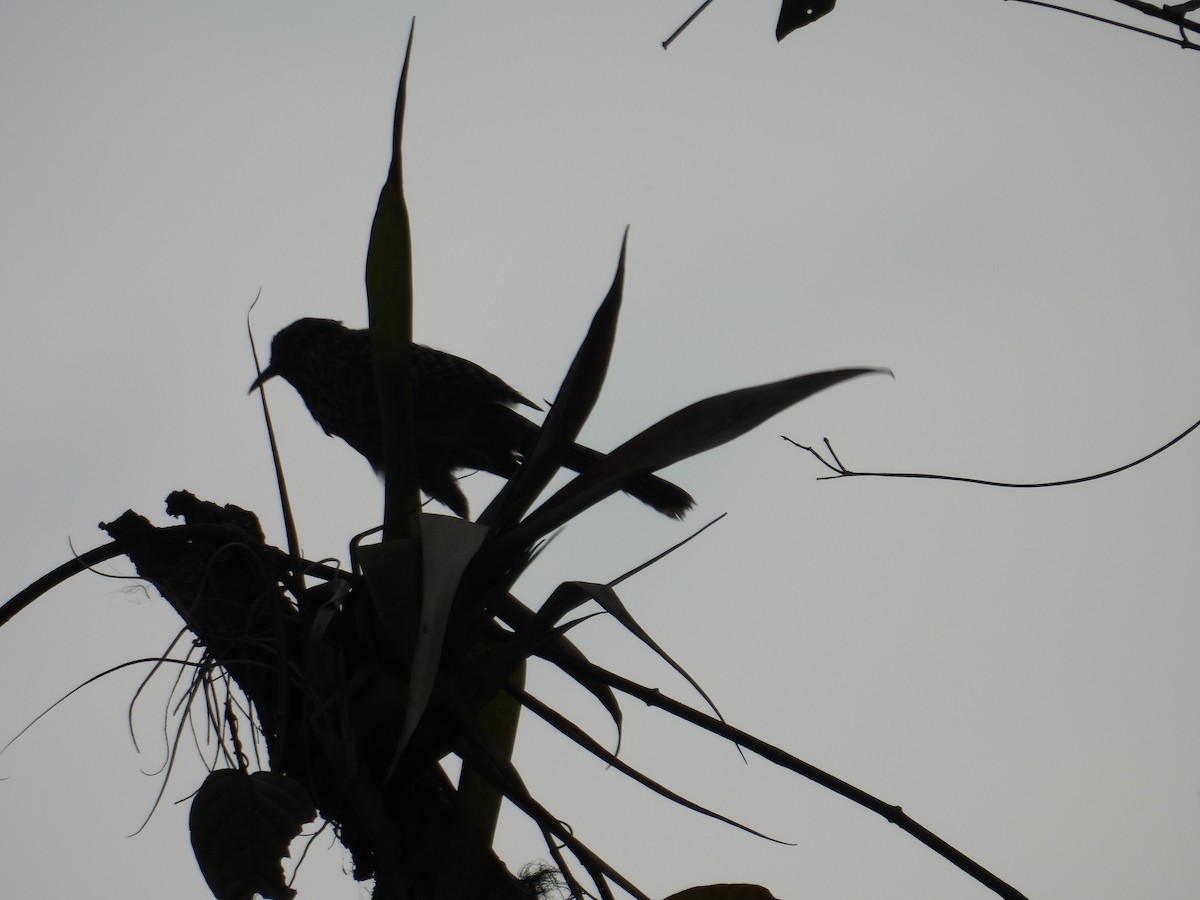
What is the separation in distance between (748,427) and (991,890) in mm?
511

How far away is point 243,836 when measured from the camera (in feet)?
3.64

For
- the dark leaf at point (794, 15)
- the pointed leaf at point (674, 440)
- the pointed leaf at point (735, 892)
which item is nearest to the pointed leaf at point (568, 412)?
the pointed leaf at point (674, 440)

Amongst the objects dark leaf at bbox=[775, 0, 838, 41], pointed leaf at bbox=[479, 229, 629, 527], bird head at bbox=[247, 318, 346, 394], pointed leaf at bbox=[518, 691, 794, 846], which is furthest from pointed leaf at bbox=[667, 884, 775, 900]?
bird head at bbox=[247, 318, 346, 394]

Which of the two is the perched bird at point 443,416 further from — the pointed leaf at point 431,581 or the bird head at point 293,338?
the pointed leaf at point 431,581

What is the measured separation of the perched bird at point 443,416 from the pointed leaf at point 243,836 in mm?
2851

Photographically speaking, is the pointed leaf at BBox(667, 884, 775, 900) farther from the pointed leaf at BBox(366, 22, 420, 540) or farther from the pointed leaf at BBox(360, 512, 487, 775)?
the pointed leaf at BBox(366, 22, 420, 540)

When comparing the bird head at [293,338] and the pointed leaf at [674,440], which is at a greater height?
the bird head at [293,338]

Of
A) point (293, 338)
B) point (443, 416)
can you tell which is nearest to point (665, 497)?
point (443, 416)

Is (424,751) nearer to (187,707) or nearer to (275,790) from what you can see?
(275,790)

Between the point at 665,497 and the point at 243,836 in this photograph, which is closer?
the point at 243,836

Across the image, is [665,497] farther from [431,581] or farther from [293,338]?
[431,581]

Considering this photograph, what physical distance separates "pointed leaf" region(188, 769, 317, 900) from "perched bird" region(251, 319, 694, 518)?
2.85 meters

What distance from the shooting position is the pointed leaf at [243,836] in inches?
43.5

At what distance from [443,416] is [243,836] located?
10.0 feet
